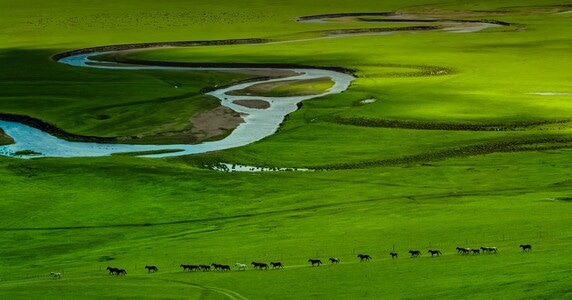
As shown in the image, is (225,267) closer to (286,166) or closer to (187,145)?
(286,166)

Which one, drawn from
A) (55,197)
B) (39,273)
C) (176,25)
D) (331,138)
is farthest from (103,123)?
(176,25)

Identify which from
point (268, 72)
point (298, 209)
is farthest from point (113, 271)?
point (268, 72)

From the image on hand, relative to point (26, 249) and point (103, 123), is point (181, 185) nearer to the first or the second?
point (26, 249)

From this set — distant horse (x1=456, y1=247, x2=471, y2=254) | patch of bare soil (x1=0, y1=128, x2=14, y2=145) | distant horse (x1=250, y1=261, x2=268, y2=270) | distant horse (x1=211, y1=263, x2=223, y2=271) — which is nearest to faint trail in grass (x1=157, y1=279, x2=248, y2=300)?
distant horse (x1=211, y1=263, x2=223, y2=271)

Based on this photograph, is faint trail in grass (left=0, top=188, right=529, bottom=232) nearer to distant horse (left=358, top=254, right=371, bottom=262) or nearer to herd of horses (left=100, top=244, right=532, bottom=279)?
herd of horses (left=100, top=244, right=532, bottom=279)

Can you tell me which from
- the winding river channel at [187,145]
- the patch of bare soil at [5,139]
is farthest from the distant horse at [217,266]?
the patch of bare soil at [5,139]

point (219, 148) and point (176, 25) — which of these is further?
point (176, 25)
